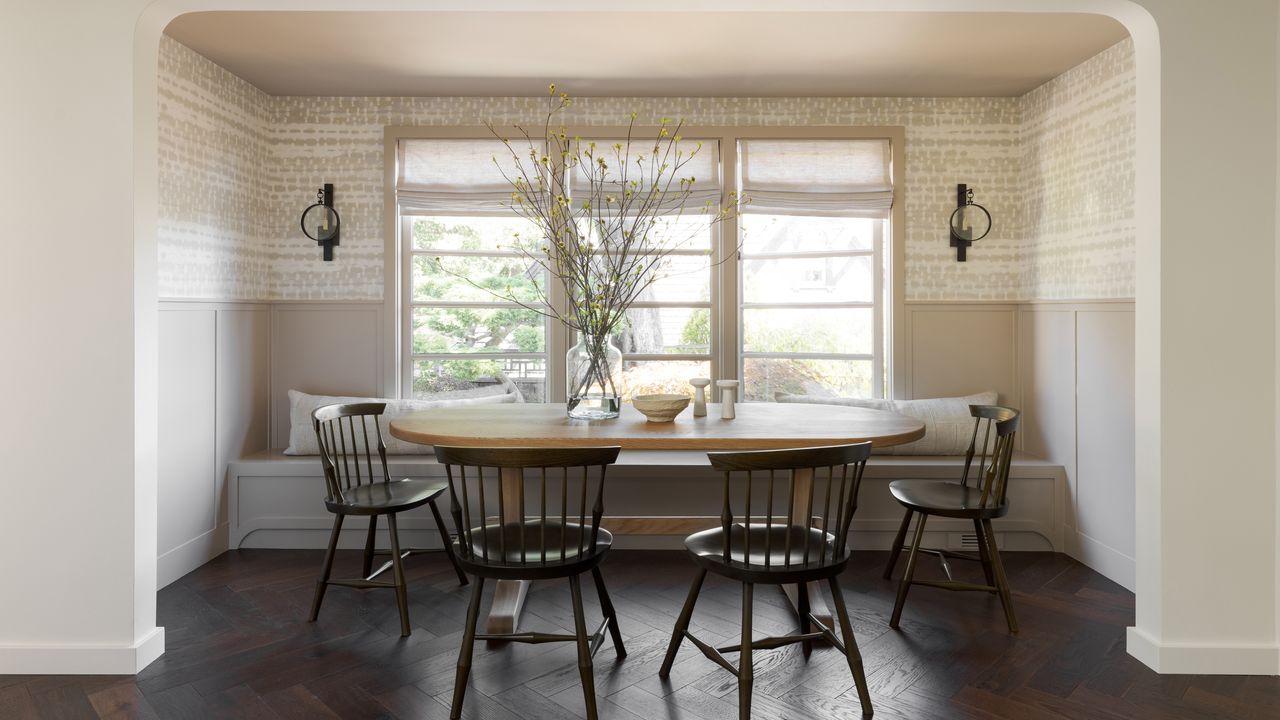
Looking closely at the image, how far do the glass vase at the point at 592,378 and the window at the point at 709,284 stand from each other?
1.46 meters

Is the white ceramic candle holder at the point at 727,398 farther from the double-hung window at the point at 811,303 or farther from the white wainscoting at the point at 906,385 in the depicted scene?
the double-hung window at the point at 811,303

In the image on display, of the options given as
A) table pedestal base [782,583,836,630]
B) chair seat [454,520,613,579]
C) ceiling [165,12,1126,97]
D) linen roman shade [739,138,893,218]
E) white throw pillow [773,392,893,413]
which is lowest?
table pedestal base [782,583,836,630]

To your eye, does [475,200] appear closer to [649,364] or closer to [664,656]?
[649,364]

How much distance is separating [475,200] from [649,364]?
143cm

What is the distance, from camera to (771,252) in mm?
5059

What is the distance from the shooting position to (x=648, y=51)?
13.8 ft

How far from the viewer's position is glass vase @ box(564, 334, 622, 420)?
3.43m

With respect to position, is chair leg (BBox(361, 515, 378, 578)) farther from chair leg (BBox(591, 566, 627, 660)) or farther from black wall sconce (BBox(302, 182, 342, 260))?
black wall sconce (BBox(302, 182, 342, 260))

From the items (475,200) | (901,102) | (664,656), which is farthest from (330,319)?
(901,102)

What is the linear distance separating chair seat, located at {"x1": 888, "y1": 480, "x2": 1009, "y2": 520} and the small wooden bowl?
1.00m

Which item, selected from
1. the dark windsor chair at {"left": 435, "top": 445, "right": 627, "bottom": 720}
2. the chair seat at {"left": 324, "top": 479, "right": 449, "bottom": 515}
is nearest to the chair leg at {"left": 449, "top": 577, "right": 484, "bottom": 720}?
the dark windsor chair at {"left": 435, "top": 445, "right": 627, "bottom": 720}
